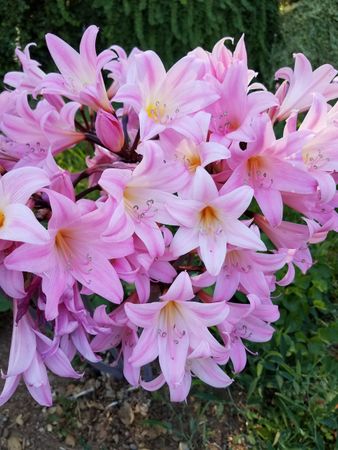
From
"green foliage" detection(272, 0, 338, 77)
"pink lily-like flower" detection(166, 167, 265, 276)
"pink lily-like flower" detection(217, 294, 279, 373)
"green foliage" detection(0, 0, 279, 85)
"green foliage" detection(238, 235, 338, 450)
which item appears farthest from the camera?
"green foliage" detection(272, 0, 338, 77)

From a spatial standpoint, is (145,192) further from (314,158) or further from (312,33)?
(312,33)

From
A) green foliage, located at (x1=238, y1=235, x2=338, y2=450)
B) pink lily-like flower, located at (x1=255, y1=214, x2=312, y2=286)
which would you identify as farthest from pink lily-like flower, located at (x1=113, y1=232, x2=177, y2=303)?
green foliage, located at (x1=238, y1=235, x2=338, y2=450)

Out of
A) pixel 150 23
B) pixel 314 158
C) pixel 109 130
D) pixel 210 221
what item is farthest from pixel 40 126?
pixel 150 23

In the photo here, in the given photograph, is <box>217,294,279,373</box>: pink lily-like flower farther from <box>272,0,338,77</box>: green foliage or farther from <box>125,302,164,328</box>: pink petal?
<box>272,0,338,77</box>: green foliage

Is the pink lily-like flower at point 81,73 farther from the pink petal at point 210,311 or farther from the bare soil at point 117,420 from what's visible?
the bare soil at point 117,420

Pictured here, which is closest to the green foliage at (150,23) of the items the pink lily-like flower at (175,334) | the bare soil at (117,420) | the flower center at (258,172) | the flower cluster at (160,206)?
the bare soil at (117,420)

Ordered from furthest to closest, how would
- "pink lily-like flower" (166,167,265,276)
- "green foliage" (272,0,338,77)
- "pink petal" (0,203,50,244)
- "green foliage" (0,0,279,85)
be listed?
"green foliage" (272,0,338,77) < "green foliage" (0,0,279,85) < "pink lily-like flower" (166,167,265,276) < "pink petal" (0,203,50,244)
